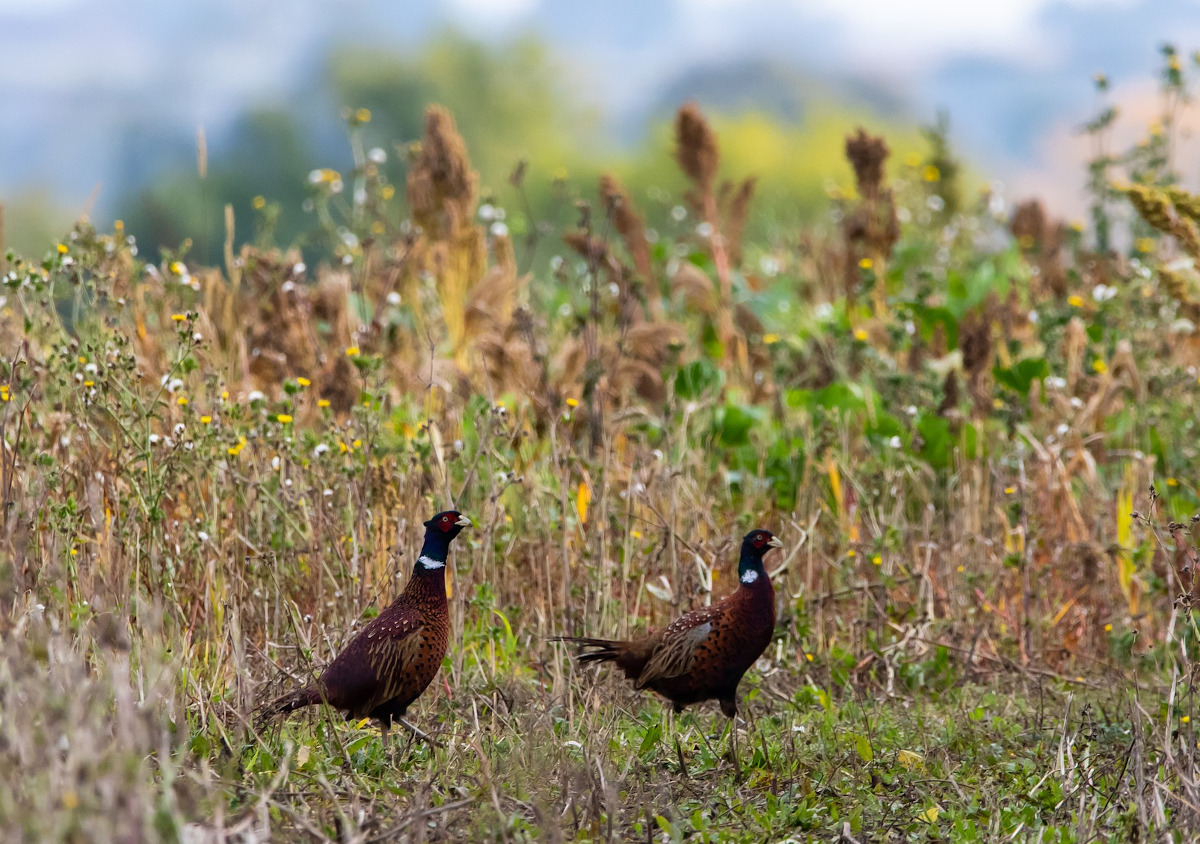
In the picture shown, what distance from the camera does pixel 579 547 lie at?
17.2 feet

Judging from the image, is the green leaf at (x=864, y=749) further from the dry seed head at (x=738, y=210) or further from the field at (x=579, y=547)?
the dry seed head at (x=738, y=210)

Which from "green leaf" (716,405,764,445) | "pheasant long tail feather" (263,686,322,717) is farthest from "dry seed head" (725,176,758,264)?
"pheasant long tail feather" (263,686,322,717)

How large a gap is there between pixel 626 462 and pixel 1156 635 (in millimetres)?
2493

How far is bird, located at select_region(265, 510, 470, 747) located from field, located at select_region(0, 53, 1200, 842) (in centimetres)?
13

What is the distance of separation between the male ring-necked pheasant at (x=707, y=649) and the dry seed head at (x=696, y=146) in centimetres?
497

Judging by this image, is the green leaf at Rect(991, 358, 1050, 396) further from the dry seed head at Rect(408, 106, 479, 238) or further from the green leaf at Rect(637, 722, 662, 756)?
the green leaf at Rect(637, 722, 662, 756)

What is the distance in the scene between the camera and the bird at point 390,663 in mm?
3578

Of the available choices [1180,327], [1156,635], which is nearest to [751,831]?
[1156,635]

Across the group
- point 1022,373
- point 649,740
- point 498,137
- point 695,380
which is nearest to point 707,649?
point 649,740

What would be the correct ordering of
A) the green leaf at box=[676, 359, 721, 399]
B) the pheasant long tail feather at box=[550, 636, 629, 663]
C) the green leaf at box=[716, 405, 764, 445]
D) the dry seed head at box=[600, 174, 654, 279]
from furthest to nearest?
the dry seed head at box=[600, 174, 654, 279] < the green leaf at box=[676, 359, 721, 399] < the green leaf at box=[716, 405, 764, 445] < the pheasant long tail feather at box=[550, 636, 629, 663]

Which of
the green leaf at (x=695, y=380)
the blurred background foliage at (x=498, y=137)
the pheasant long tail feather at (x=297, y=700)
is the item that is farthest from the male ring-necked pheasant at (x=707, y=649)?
the blurred background foliage at (x=498, y=137)

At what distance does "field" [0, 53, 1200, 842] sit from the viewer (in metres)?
3.23

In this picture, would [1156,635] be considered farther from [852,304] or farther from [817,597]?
[852,304]

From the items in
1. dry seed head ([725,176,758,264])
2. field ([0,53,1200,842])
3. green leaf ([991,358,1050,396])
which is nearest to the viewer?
field ([0,53,1200,842])
